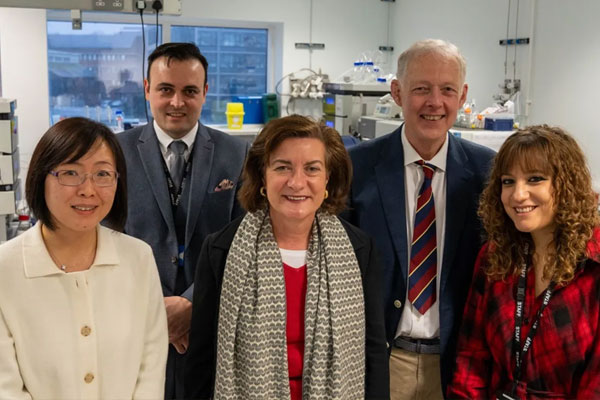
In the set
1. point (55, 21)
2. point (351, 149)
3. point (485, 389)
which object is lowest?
point (485, 389)

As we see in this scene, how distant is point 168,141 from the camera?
1917mm

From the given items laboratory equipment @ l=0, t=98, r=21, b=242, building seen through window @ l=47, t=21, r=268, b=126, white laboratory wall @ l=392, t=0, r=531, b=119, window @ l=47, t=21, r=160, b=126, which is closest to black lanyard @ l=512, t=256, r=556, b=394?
laboratory equipment @ l=0, t=98, r=21, b=242

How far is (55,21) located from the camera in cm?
571

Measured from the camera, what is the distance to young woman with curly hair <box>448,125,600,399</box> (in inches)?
58.5

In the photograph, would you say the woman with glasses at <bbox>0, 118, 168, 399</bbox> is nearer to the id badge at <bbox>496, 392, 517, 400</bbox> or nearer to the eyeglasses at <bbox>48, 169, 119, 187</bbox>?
the eyeglasses at <bbox>48, 169, 119, 187</bbox>

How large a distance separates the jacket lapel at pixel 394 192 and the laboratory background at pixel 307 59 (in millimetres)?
1782

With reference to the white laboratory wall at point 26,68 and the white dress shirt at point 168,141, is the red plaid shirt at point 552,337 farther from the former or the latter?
the white laboratory wall at point 26,68

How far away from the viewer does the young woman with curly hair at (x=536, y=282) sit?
1485 millimetres

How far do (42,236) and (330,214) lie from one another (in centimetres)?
72

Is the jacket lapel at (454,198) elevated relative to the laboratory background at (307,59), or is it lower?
lower

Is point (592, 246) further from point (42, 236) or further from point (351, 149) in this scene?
point (42, 236)

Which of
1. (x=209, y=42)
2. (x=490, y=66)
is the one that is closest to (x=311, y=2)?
(x=209, y=42)

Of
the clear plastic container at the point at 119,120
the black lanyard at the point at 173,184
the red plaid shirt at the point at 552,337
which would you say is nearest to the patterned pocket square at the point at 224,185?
the black lanyard at the point at 173,184

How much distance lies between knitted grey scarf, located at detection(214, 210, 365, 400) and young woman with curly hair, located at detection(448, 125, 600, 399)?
0.35m
